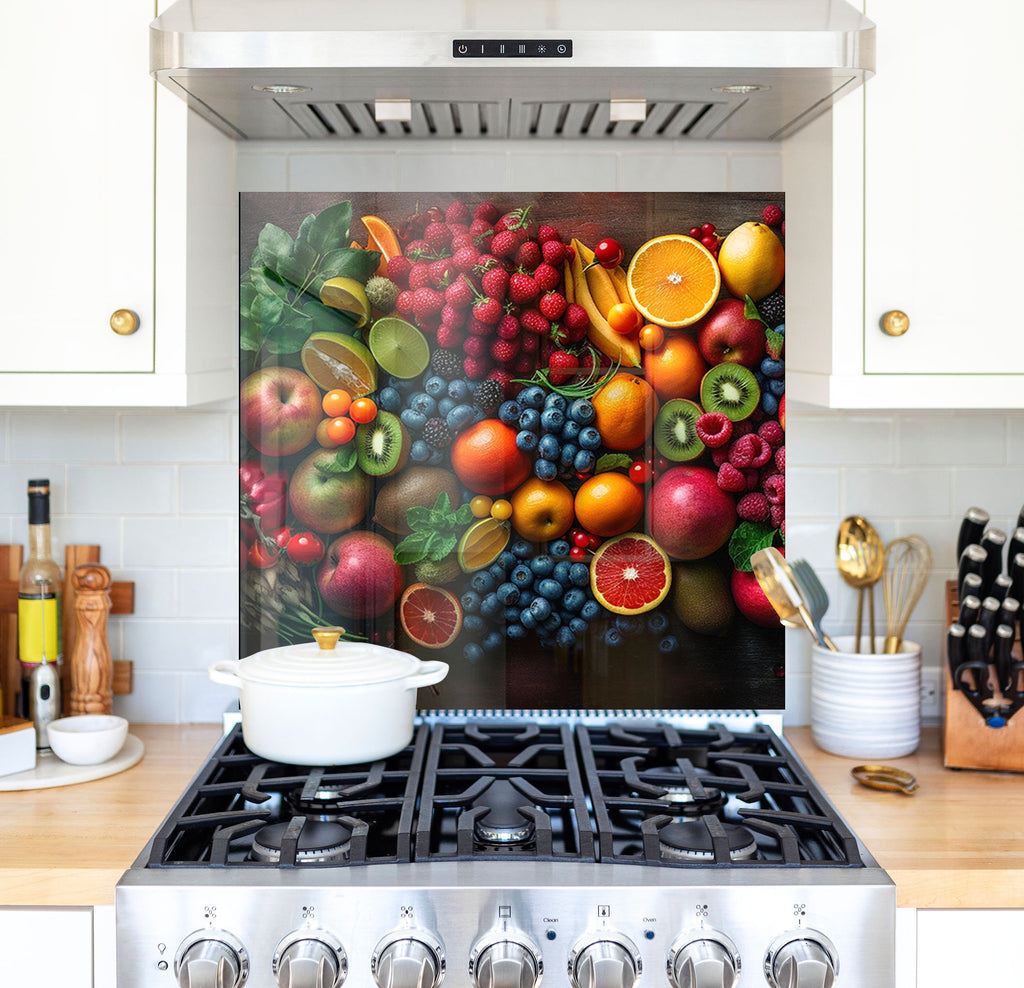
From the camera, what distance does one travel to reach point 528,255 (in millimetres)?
1962

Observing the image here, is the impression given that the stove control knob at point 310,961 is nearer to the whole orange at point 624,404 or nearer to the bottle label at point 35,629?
the bottle label at point 35,629

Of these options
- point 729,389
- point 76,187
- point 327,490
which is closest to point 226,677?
point 327,490

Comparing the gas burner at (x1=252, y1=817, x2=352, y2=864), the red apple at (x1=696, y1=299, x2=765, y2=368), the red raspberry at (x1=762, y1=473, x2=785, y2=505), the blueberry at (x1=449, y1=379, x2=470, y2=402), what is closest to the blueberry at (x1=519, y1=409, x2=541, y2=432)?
the blueberry at (x1=449, y1=379, x2=470, y2=402)

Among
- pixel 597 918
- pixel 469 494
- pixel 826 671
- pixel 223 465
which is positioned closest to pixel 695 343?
pixel 469 494

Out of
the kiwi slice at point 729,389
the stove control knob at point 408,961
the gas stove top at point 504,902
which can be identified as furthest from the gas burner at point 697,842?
the kiwi slice at point 729,389

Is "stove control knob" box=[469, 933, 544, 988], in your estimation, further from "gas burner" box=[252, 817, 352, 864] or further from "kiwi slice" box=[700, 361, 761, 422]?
"kiwi slice" box=[700, 361, 761, 422]

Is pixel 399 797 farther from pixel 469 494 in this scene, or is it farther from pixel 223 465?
pixel 223 465

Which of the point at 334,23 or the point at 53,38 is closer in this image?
the point at 334,23

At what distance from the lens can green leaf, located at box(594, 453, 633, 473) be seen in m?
1.99

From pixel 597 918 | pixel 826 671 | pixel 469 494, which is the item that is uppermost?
pixel 469 494

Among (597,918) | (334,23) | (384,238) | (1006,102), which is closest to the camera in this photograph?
(597,918)

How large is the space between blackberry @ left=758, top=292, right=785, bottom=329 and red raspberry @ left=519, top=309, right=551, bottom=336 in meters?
0.38

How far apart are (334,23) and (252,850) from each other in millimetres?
1088

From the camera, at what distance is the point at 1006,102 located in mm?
1604
